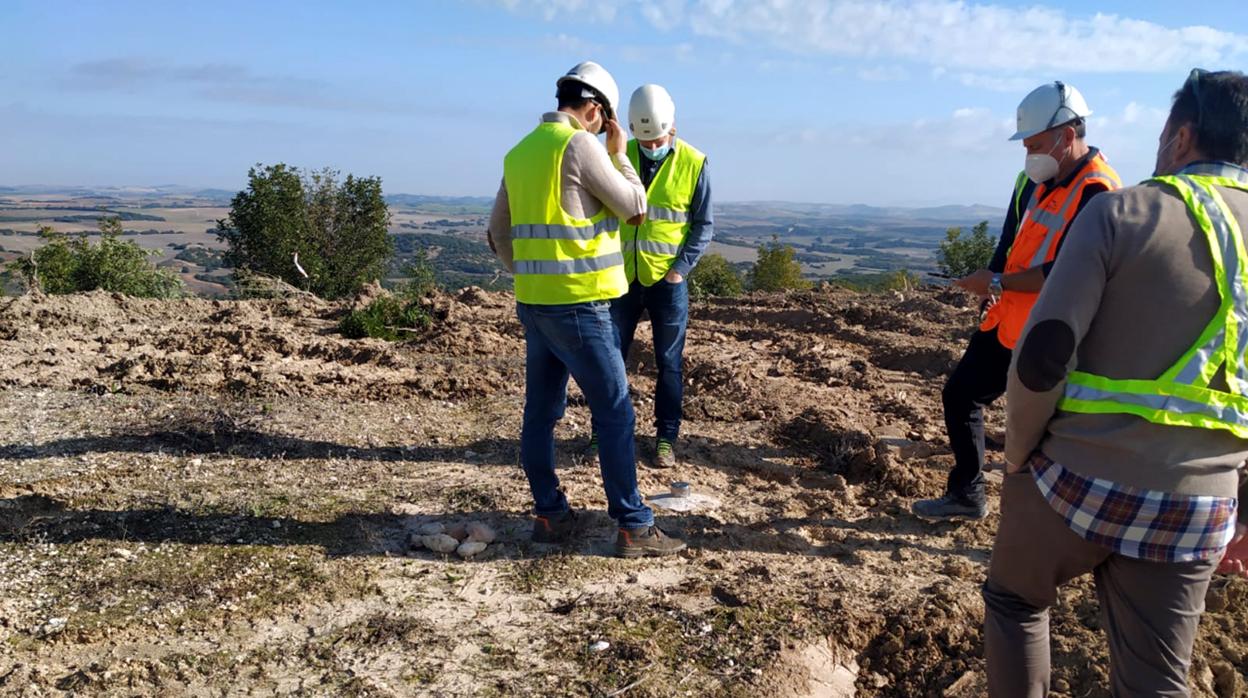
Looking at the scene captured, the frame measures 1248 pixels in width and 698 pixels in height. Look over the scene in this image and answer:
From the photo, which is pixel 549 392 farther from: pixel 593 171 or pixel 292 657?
pixel 292 657

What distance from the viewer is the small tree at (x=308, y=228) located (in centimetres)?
2805

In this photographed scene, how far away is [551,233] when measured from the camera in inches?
133

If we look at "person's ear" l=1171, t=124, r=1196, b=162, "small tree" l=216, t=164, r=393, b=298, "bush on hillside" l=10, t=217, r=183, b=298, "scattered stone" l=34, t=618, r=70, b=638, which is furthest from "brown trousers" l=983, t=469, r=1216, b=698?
"small tree" l=216, t=164, r=393, b=298

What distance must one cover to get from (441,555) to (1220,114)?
314 centimetres

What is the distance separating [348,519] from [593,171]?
6.74 feet

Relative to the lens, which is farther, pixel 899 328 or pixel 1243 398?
pixel 899 328

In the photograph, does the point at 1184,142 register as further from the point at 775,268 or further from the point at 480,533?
the point at 775,268

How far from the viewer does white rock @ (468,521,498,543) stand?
3.88m

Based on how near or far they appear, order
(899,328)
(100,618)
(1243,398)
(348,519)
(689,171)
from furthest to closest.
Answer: (899,328) < (689,171) < (348,519) < (100,618) < (1243,398)

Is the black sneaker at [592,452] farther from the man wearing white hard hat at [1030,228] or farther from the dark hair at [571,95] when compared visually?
the dark hair at [571,95]

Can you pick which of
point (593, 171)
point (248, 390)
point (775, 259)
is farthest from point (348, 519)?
point (775, 259)

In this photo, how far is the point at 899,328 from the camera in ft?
31.2

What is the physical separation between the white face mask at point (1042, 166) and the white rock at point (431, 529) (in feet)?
9.72

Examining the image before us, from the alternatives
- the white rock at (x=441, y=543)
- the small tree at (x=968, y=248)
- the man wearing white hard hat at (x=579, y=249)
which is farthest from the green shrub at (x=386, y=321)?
the small tree at (x=968, y=248)
